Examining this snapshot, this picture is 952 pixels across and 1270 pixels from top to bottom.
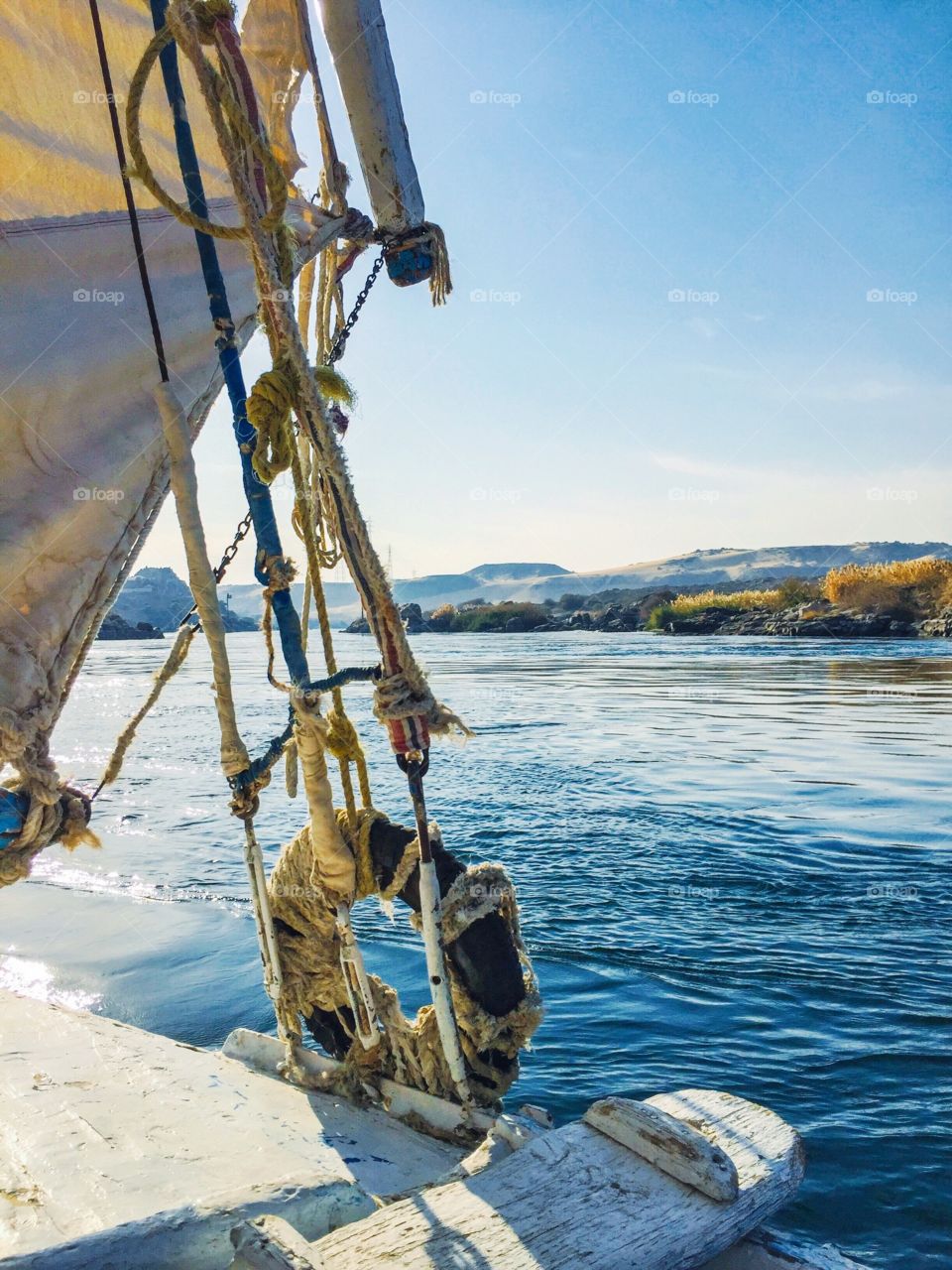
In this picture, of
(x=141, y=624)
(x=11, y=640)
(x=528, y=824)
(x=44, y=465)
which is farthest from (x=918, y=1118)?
(x=141, y=624)

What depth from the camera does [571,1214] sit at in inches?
91.7

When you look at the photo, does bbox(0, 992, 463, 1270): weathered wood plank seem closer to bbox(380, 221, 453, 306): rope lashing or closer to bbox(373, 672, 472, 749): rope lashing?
bbox(373, 672, 472, 749): rope lashing

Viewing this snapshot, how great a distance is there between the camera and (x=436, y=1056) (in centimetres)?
366

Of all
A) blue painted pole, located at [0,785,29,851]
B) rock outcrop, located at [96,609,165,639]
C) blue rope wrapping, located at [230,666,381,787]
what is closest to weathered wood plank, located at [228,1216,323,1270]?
blue painted pole, located at [0,785,29,851]

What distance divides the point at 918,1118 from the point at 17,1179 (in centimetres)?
387

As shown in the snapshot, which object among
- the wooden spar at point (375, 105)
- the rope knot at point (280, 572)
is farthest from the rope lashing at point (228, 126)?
the rope knot at point (280, 572)

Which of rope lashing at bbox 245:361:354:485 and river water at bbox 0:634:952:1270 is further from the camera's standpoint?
river water at bbox 0:634:952:1270

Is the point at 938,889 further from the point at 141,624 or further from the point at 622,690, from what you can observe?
the point at 141,624

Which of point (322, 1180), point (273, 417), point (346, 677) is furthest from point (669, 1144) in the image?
point (273, 417)

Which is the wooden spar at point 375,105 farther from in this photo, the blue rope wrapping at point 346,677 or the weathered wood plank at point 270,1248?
the weathered wood plank at point 270,1248

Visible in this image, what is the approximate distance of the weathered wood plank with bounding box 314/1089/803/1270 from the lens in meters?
2.19

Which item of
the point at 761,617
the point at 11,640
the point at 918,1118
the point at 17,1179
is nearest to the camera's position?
the point at 17,1179

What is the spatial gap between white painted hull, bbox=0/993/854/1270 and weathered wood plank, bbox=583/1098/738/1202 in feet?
0.07

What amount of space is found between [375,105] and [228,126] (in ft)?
4.29
